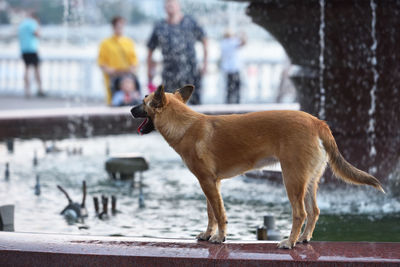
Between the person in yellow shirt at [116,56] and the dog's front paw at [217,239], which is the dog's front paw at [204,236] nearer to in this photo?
the dog's front paw at [217,239]

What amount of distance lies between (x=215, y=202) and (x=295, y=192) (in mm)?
405

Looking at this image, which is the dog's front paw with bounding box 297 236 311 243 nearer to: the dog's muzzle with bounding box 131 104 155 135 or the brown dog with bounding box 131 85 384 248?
the brown dog with bounding box 131 85 384 248

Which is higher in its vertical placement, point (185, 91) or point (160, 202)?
point (185, 91)

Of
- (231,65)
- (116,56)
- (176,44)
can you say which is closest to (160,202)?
(176,44)

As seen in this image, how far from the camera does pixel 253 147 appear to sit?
4.12 meters

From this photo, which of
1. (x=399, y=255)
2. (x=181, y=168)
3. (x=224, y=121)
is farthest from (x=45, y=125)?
(x=399, y=255)

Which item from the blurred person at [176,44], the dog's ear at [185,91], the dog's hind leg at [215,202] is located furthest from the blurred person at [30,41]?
the dog's hind leg at [215,202]

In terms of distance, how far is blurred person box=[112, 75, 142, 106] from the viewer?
11.9 metres

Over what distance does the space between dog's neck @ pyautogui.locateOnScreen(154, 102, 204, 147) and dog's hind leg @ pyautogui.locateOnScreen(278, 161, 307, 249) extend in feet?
1.68

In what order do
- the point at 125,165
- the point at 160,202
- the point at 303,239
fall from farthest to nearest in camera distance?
the point at 125,165, the point at 160,202, the point at 303,239

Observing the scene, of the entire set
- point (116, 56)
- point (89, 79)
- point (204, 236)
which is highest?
point (204, 236)

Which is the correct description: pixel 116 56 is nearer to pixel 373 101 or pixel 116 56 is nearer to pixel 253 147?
pixel 373 101

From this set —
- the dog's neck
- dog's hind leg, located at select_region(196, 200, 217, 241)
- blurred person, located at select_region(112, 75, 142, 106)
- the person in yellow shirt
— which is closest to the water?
dog's hind leg, located at select_region(196, 200, 217, 241)

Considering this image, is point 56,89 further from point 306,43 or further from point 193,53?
point 306,43
